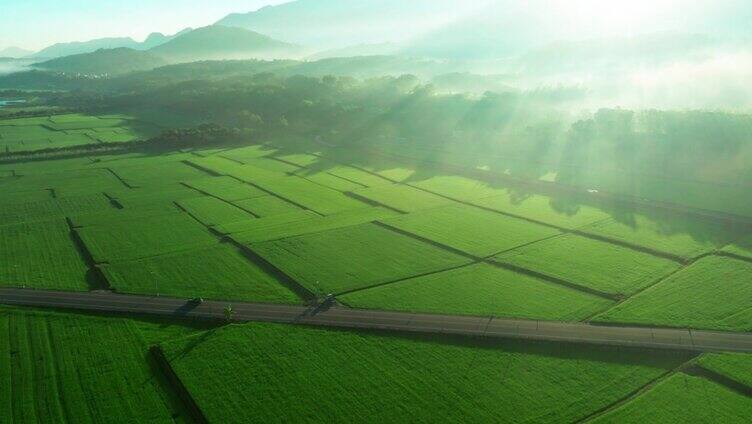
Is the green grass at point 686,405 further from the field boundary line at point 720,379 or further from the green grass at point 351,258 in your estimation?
the green grass at point 351,258

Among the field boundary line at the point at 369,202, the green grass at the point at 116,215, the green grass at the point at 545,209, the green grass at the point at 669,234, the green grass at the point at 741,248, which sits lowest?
the green grass at the point at 741,248

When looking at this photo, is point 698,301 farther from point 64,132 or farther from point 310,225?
point 64,132

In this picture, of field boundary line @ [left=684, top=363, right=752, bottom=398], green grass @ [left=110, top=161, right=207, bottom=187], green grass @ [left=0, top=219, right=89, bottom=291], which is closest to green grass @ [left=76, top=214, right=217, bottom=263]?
green grass @ [left=0, top=219, right=89, bottom=291]

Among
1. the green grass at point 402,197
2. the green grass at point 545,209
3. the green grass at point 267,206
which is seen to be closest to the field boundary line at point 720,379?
the green grass at point 545,209

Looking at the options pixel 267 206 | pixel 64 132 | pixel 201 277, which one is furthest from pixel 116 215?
pixel 64 132

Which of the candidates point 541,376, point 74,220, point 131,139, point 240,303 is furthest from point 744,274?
point 131,139

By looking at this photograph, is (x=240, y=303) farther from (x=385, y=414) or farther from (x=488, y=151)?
(x=488, y=151)
